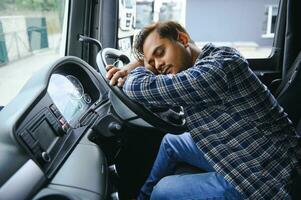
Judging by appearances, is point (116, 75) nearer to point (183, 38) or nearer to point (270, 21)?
point (183, 38)

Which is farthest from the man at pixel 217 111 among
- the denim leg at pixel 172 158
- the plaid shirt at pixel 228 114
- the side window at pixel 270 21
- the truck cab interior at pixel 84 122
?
the side window at pixel 270 21

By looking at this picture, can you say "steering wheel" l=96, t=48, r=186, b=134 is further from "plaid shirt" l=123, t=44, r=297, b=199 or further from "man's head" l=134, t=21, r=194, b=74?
"man's head" l=134, t=21, r=194, b=74

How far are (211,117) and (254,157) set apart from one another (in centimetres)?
21

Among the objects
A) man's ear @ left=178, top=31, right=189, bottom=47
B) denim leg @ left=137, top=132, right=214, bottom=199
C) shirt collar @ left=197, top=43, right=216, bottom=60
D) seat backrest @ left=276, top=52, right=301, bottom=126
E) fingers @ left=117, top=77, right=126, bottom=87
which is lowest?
denim leg @ left=137, top=132, right=214, bottom=199

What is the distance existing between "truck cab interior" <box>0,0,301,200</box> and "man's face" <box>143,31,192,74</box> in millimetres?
173

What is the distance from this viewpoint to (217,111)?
1266 mm

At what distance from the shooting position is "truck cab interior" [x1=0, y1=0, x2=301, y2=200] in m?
0.99

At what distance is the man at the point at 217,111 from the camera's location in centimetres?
120

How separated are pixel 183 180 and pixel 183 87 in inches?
15.0

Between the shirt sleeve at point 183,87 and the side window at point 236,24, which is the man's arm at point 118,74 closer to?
the shirt sleeve at point 183,87

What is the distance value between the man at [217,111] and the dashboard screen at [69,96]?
10.3 inches

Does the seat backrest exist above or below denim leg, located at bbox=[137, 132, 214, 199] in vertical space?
above

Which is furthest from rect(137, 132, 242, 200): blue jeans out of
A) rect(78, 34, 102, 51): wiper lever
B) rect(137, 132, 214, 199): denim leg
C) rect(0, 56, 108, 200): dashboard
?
rect(78, 34, 102, 51): wiper lever

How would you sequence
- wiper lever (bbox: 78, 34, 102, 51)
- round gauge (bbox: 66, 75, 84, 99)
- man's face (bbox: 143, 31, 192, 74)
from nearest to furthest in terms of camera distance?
1. man's face (bbox: 143, 31, 192, 74)
2. round gauge (bbox: 66, 75, 84, 99)
3. wiper lever (bbox: 78, 34, 102, 51)
